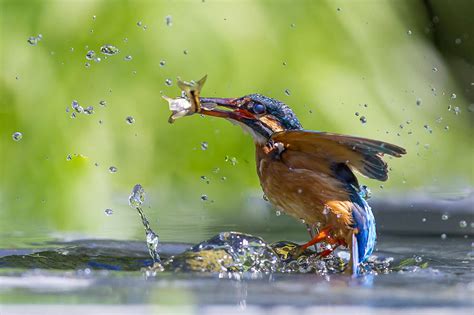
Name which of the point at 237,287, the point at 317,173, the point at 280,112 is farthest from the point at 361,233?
the point at 237,287

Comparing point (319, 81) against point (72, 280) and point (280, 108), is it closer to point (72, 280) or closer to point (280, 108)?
point (280, 108)

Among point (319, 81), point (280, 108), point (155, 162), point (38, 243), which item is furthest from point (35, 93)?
point (280, 108)

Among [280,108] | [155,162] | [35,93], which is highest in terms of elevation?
[35,93]

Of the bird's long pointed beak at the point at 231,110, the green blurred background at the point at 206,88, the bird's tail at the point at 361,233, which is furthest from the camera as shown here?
the green blurred background at the point at 206,88

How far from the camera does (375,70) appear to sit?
8.78 m

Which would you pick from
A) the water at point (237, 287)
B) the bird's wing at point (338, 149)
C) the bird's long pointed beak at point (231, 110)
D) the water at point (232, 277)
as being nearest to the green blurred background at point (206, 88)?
the water at point (232, 277)

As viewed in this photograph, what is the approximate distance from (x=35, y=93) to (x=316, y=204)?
4750mm

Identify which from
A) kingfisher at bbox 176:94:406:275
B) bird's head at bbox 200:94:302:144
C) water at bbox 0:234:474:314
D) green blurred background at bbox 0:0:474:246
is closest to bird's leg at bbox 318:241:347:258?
kingfisher at bbox 176:94:406:275

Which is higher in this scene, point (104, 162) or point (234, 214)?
point (104, 162)

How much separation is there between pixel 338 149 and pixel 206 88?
4.73 metres

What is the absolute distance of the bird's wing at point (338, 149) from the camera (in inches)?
137

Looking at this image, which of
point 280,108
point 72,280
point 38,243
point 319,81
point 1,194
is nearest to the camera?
point 72,280

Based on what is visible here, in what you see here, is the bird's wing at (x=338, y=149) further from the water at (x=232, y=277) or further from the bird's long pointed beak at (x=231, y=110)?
the water at (x=232, y=277)

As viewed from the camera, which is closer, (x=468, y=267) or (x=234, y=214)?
(x=468, y=267)
